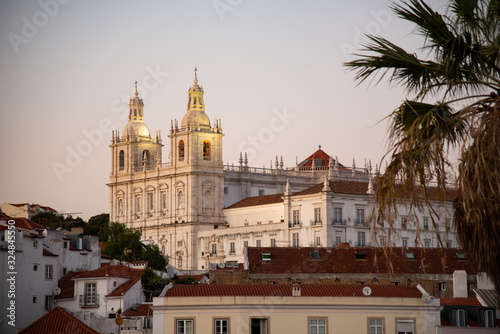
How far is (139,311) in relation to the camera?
4791 centimetres

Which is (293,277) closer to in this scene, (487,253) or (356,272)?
(356,272)

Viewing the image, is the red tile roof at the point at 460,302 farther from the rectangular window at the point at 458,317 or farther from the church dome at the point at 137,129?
the church dome at the point at 137,129

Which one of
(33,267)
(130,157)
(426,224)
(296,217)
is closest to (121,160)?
(130,157)

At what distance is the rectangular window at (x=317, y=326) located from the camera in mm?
38844

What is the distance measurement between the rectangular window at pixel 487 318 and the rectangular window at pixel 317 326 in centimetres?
786

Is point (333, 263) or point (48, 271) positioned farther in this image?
point (333, 263)

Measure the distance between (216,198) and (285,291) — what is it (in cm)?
7716

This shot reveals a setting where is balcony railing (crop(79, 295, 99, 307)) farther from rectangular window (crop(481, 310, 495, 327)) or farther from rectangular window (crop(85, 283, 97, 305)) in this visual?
rectangular window (crop(481, 310, 495, 327))

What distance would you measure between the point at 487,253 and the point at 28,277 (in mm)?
41626

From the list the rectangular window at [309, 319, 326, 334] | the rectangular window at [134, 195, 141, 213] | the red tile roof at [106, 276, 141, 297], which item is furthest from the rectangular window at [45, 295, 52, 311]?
the rectangular window at [134, 195, 141, 213]

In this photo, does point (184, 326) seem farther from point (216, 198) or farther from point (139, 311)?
point (216, 198)

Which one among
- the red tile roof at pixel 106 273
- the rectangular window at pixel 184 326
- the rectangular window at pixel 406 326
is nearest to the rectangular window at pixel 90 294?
the red tile roof at pixel 106 273

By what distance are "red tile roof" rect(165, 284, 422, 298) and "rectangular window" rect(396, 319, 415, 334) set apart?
5.41 feet

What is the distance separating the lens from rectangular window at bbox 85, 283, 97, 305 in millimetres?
50000
